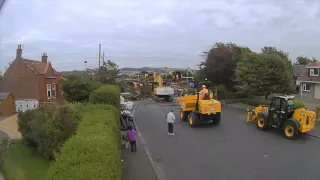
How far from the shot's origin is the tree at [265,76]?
1007 inches

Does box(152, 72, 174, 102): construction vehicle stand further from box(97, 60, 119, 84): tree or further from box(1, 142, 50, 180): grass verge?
box(1, 142, 50, 180): grass verge

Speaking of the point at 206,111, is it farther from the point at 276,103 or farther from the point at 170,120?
the point at 276,103

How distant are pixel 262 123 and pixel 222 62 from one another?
1629 centimetres

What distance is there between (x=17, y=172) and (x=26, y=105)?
17933mm

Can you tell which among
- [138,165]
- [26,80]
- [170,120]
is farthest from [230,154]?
[26,80]

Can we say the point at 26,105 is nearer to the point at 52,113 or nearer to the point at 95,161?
the point at 52,113

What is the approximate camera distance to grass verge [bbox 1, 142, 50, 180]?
12.1 metres

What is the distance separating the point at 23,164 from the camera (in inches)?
529

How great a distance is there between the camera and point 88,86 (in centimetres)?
2408

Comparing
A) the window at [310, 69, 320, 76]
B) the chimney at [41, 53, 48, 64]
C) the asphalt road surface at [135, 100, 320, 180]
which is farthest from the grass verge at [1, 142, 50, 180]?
the window at [310, 69, 320, 76]

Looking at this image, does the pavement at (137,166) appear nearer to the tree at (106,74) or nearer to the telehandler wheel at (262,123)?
the telehandler wheel at (262,123)

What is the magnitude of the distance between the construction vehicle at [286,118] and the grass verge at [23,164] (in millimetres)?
11323

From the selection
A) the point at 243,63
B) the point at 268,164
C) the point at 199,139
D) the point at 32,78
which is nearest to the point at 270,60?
the point at 243,63

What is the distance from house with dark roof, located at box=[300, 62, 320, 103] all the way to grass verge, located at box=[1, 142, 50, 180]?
29.4m
